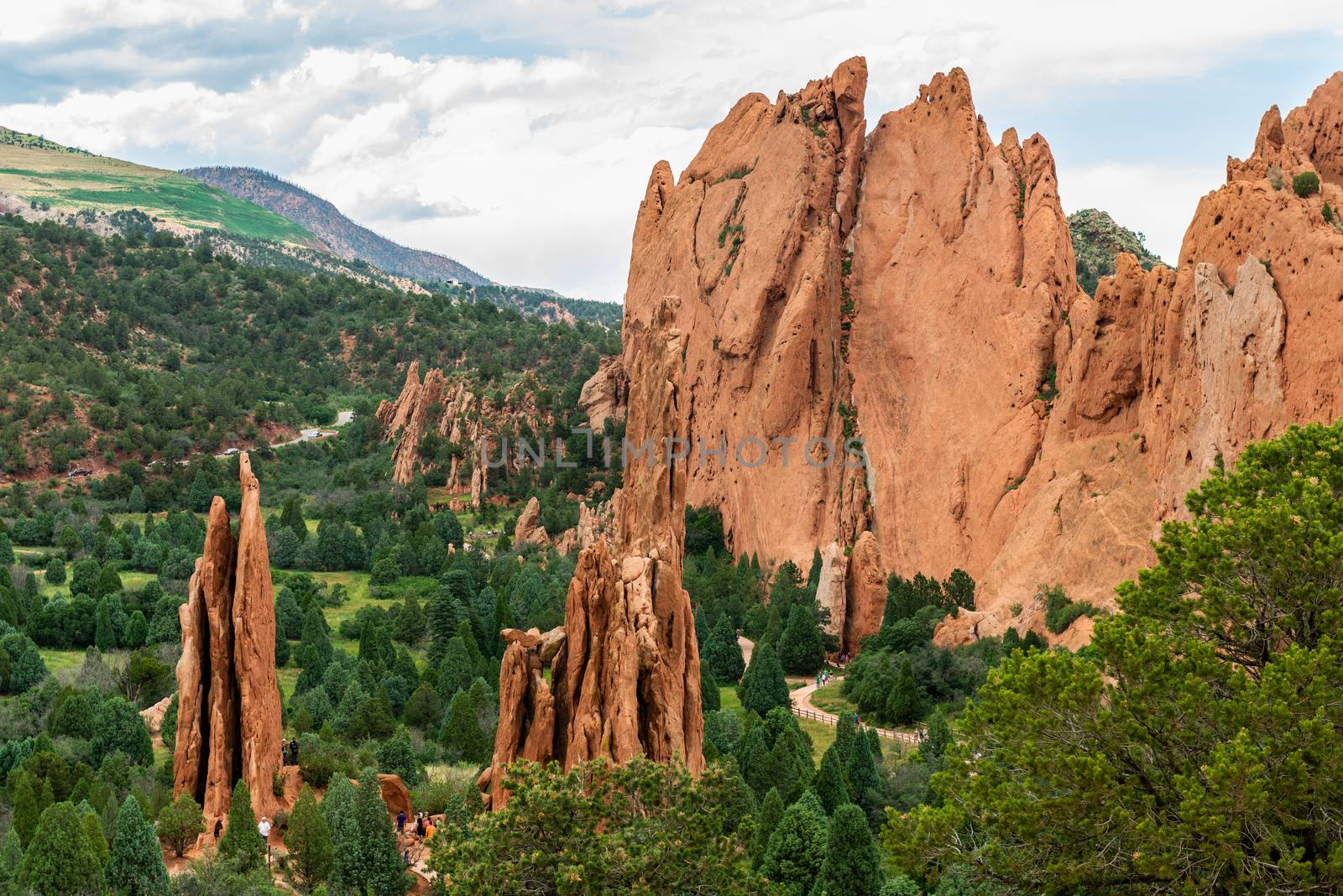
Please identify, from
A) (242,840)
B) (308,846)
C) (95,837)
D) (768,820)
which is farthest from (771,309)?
(95,837)

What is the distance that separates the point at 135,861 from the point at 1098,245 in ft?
323

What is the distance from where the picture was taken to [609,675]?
30875mm

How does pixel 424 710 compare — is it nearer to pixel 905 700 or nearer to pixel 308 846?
pixel 308 846

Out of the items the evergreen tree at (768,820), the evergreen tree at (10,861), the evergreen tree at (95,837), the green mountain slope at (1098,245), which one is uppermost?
the green mountain slope at (1098,245)

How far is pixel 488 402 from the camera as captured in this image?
10875cm

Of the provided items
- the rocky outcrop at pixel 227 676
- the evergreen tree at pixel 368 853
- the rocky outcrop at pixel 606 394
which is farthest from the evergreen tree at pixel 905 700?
the rocky outcrop at pixel 606 394

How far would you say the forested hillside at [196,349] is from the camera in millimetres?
110688

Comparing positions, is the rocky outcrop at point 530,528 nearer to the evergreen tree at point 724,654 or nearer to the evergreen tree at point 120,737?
the evergreen tree at point 724,654

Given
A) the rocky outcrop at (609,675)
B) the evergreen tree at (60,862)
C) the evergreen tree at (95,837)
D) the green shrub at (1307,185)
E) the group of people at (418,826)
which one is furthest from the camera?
the green shrub at (1307,185)

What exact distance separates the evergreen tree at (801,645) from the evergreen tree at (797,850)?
29010 mm

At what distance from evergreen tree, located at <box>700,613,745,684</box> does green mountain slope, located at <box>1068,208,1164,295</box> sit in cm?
4855

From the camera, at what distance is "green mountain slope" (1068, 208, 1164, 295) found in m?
104

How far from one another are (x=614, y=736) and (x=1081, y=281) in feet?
260

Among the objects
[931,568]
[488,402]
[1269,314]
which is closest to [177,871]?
[1269,314]
